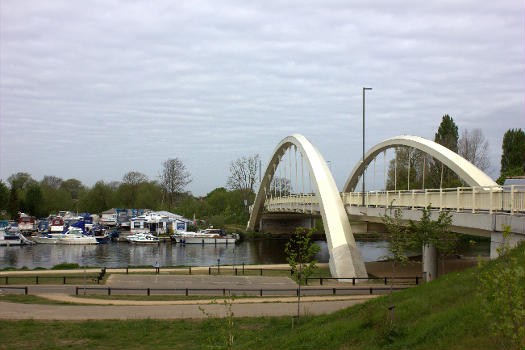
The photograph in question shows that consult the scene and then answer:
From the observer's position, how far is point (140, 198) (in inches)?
4094

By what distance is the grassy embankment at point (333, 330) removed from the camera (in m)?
9.88

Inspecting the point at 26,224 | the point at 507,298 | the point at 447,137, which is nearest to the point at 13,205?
the point at 26,224

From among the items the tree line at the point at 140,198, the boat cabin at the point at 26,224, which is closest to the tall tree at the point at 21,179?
the tree line at the point at 140,198

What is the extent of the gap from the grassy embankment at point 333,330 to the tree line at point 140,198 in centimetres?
6838

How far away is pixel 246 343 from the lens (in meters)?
13.3

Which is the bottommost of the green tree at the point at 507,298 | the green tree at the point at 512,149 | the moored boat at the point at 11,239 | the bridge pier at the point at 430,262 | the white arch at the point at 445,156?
the moored boat at the point at 11,239

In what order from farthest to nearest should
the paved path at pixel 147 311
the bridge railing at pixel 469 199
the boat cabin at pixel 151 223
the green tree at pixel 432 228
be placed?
1. the boat cabin at pixel 151 223
2. the green tree at pixel 432 228
3. the paved path at pixel 147 311
4. the bridge railing at pixel 469 199

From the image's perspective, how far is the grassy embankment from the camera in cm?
988

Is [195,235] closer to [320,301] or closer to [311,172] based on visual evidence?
[311,172]

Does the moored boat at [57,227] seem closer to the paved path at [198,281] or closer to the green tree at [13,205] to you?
the green tree at [13,205]

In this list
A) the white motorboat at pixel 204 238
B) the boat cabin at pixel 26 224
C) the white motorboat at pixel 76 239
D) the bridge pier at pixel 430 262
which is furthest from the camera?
the boat cabin at pixel 26 224

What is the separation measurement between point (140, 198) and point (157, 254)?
167 ft

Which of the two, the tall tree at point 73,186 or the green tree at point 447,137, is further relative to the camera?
the tall tree at point 73,186

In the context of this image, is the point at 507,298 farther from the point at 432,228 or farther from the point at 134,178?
the point at 134,178
